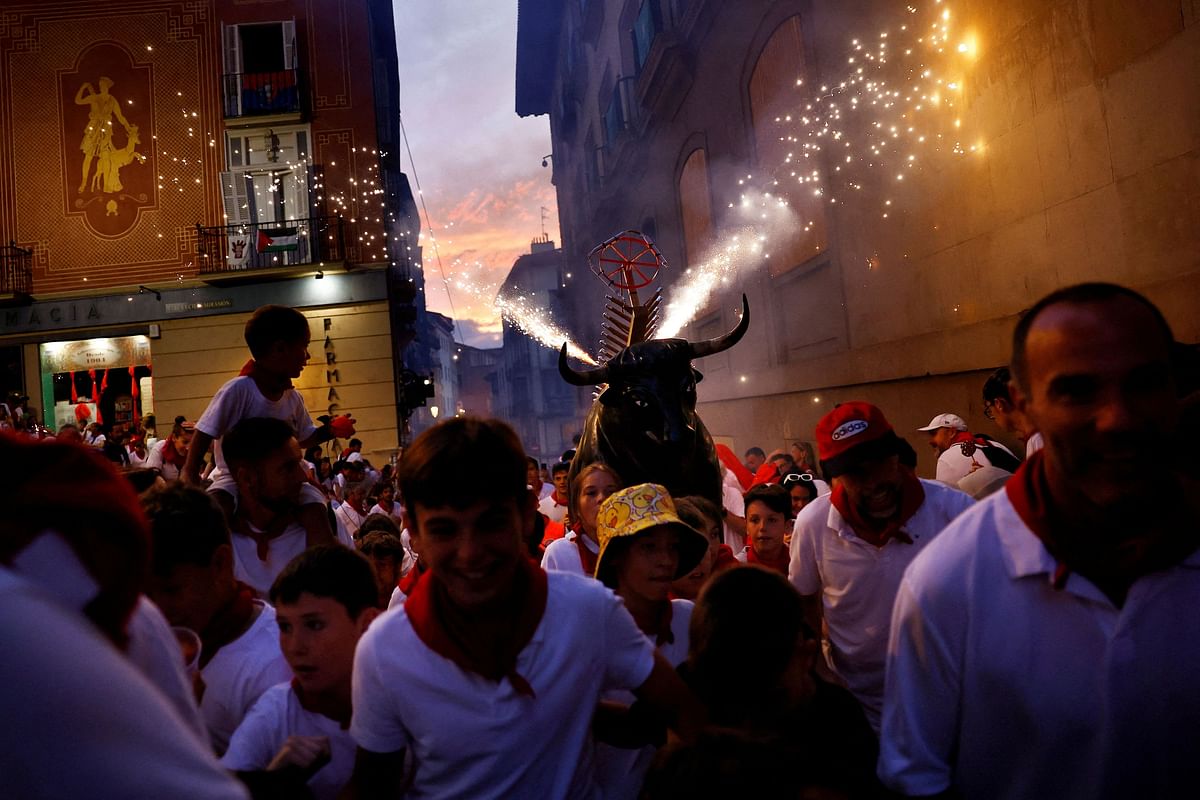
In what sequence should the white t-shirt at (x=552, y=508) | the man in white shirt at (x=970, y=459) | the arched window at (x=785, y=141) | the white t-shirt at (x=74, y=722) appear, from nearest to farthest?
the white t-shirt at (x=74, y=722)
the man in white shirt at (x=970, y=459)
the white t-shirt at (x=552, y=508)
the arched window at (x=785, y=141)

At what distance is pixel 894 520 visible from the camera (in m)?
3.46

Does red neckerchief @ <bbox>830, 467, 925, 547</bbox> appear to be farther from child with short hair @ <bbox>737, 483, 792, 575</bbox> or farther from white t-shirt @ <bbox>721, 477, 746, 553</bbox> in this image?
white t-shirt @ <bbox>721, 477, 746, 553</bbox>

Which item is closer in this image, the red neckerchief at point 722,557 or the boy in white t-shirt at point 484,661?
the boy in white t-shirt at point 484,661

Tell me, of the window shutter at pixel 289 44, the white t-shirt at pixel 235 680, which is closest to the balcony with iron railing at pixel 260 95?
the window shutter at pixel 289 44

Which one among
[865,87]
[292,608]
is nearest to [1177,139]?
[865,87]

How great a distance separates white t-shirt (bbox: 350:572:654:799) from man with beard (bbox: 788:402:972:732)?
5.05ft

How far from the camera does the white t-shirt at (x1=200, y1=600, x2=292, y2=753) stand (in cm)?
263

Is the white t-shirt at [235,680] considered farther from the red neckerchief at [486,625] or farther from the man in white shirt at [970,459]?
the man in white shirt at [970,459]

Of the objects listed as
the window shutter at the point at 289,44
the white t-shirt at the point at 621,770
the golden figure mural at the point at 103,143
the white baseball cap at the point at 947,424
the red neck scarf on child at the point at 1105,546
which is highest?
the window shutter at the point at 289,44

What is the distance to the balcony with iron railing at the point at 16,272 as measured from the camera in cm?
2030

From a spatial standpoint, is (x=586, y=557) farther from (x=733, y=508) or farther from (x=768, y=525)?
Result: (x=733, y=508)

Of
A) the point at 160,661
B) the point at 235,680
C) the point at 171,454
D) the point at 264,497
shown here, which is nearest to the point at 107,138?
the point at 171,454

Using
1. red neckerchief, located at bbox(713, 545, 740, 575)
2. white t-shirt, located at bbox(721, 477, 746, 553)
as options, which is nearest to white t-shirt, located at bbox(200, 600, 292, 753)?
red neckerchief, located at bbox(713, 545, 740, 575)

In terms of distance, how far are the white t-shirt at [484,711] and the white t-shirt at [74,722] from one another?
3.30 ft
